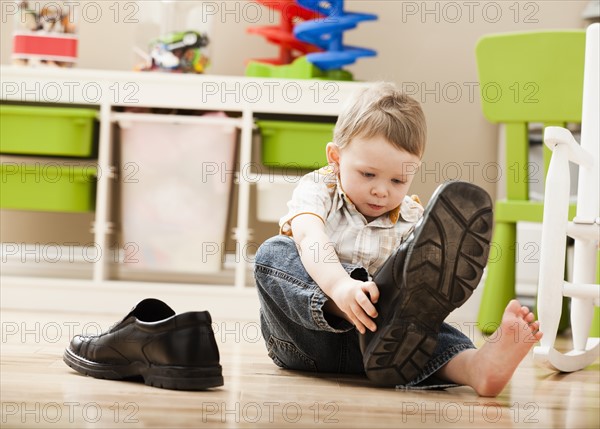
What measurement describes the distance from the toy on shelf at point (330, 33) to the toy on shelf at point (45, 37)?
52cm

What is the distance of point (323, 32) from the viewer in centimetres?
205

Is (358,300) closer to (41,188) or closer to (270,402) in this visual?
(270,402)

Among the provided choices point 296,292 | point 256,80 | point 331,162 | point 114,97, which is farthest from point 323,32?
point 296,292

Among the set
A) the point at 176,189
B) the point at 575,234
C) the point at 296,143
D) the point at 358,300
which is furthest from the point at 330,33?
the point at 358,300

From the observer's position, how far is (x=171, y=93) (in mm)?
2014

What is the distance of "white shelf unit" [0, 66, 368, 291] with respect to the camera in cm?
200

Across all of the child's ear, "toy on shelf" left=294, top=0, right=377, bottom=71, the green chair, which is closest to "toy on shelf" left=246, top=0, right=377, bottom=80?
"toy on shelf" left=294, top=0, right=377, bottom=71

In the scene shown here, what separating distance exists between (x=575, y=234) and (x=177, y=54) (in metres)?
1.04

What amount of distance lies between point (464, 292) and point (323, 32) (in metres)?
1.14

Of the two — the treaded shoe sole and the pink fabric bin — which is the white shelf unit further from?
the treaded shoe sole

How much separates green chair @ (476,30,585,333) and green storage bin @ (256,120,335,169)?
36 cm

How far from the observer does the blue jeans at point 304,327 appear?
113 cm

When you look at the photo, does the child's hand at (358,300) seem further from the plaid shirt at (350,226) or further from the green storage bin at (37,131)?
the green storage bin at (37,131)

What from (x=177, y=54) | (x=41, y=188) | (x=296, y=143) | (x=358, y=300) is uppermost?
(x=177, y=54)
